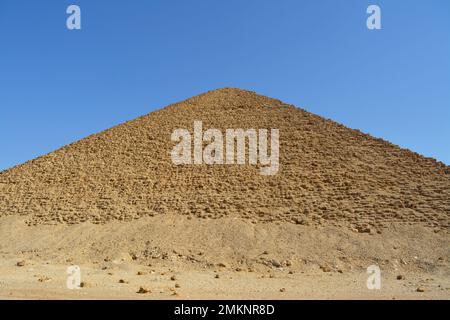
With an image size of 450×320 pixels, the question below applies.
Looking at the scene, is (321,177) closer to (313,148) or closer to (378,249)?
(313,148)

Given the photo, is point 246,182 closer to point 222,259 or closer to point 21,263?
point 222,259

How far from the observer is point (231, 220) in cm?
1805

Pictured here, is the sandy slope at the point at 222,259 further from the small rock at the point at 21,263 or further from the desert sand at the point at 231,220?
the small rock at the point at 21,263

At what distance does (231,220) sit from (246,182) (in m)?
3.58

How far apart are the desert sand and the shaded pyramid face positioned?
82 millimetres

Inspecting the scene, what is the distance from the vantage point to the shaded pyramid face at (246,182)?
18547 millimetres

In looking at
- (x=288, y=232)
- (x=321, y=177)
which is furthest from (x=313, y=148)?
(x=288, y=232)

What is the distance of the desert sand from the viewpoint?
12016mm

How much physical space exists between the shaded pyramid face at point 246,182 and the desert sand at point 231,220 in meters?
0.08

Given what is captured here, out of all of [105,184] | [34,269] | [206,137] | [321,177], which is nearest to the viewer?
[34,269]

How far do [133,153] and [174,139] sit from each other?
8.85 ft

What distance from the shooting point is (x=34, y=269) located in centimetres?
1403
